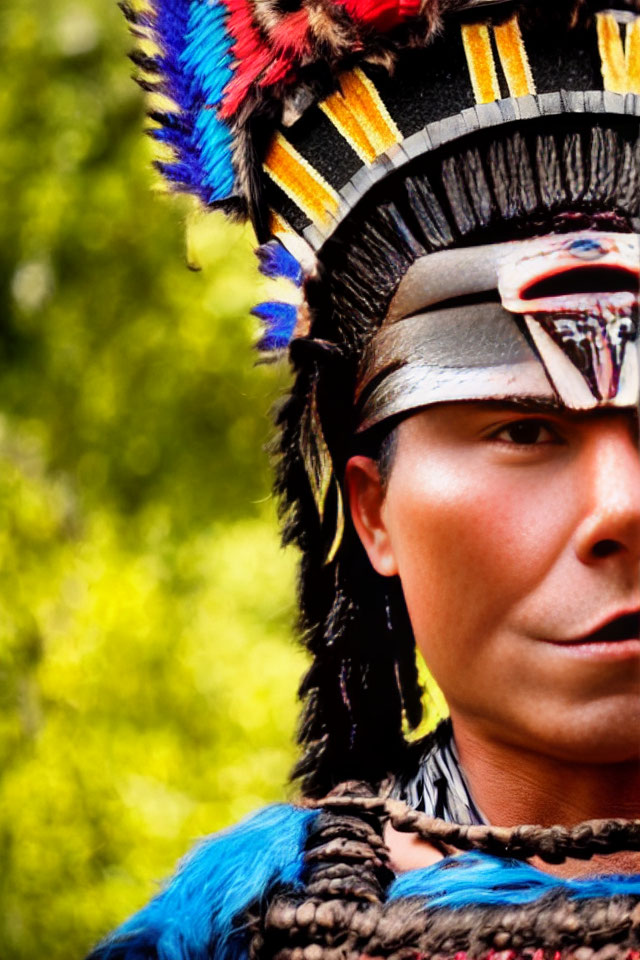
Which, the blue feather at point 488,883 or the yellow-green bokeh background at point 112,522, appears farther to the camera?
the yellow-green bokeh background at point 112,522

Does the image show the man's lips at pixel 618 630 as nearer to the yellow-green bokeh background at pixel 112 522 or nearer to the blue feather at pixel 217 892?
the blue feather at pixel 217 892

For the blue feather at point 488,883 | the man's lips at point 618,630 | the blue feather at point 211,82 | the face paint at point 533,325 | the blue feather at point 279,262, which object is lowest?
the blue feather at point 488,883

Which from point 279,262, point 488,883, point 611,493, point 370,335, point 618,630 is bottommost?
point 488,883

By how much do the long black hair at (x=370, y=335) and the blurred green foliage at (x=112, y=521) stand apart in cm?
120

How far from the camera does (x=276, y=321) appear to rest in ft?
5.56

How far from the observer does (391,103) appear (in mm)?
1572

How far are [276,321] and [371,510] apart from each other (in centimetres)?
28

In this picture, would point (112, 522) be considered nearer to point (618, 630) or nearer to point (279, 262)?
point (279, 262)

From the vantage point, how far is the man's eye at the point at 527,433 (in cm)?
146

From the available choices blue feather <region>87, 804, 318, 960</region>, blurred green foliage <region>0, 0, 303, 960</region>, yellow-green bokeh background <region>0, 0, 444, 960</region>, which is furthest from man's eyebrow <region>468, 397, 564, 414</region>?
yellow-green bokeh background <region>0, 0, 444, 960</region>

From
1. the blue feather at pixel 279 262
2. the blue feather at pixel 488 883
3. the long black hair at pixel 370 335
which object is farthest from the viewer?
the blue feather at pixel 279 262

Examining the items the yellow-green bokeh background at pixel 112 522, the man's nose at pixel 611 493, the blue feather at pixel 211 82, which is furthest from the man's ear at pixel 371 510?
the yellow-green bokeh background at pixel 112 522

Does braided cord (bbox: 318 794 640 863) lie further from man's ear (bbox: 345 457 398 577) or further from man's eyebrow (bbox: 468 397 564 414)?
man's eyebrow (bbox: 468 397 564 414)

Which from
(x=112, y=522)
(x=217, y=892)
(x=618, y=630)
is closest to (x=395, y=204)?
(x=618, y=630)
